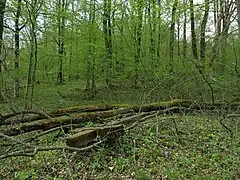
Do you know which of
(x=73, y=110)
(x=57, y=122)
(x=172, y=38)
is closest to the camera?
(x=57, y=122)

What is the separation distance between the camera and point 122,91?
1814cm

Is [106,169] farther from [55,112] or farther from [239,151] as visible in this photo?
[55,112]

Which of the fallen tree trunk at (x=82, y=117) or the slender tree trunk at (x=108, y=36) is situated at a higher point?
the slender tree trunk at (x=108, y=36)

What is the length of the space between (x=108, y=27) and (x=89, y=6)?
1.59 meters

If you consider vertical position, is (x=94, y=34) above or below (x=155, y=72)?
above

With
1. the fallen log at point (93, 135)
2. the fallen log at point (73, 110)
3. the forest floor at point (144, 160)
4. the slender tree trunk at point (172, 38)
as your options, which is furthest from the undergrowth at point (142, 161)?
the slender tree trunk at point (172, 38)

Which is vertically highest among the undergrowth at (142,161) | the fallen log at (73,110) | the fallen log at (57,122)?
the fallen log at (73,110)

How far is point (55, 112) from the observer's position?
8.45 metres

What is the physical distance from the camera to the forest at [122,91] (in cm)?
539


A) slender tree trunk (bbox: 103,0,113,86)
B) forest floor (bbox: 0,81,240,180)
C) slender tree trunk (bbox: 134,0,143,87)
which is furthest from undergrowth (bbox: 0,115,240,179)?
slender tree trunk (bbox: 103,0,113,86)

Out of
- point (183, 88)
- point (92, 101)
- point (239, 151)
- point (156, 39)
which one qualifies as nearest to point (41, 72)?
point (92, 101)

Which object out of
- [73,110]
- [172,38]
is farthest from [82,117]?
[172,38]

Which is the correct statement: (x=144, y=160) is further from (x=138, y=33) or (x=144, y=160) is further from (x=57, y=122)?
(x=138, y=33)

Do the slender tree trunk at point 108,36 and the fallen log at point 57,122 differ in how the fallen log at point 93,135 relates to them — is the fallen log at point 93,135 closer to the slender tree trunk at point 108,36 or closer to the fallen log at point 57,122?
the fallen log at point 57,122
